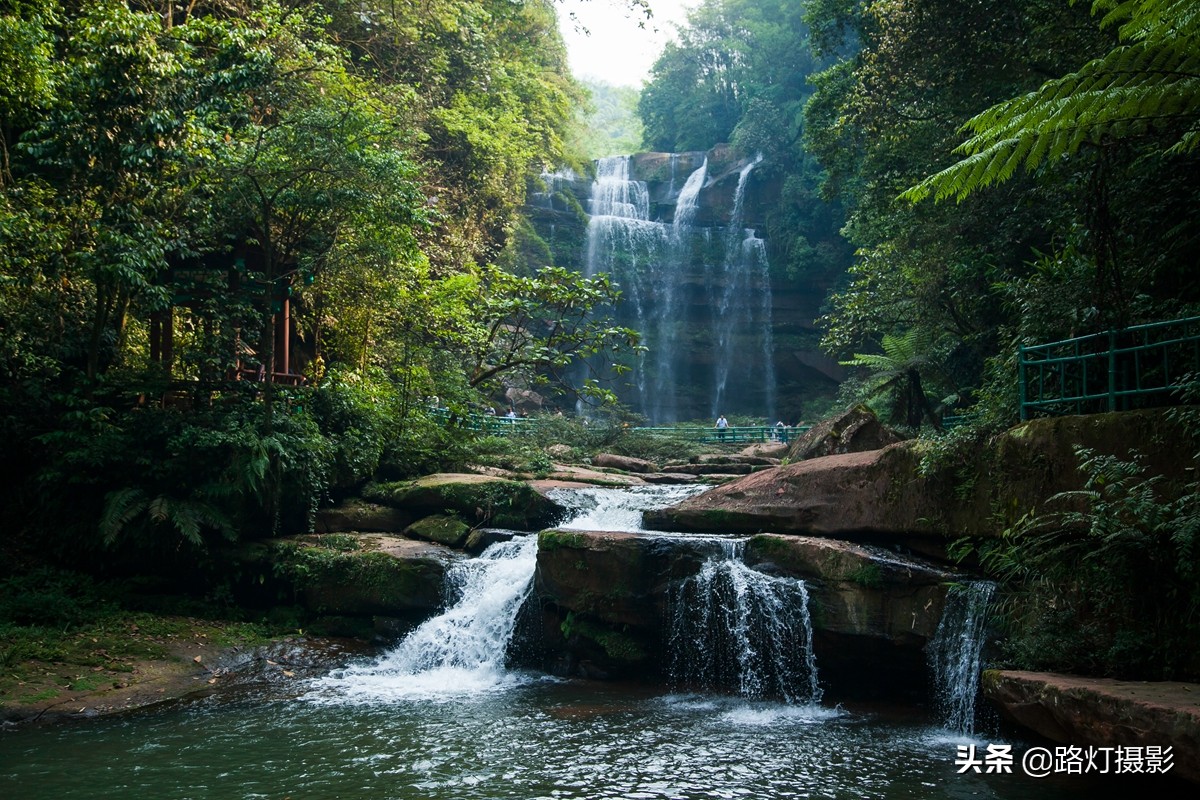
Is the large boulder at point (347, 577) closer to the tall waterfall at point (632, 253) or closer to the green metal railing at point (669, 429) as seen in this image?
the green metal railing at point (669, 429)

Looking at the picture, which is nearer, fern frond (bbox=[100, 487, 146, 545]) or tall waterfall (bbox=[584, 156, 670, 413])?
fern frond (bbox=[100, 487, 146, 545])

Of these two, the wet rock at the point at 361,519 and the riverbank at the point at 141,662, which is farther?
the wet rock at the point at 361,519

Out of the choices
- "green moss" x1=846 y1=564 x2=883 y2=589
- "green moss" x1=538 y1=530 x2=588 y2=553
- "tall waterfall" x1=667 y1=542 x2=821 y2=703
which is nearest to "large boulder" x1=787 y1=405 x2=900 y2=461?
"tall waterfall" x1=667 y1=542 x2=821 y2=703

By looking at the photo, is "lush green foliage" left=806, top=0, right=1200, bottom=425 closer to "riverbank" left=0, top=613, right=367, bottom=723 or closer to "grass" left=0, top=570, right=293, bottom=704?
"riverbank" left=0, top=613, right=367, bottom=723

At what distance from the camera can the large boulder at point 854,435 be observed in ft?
44.9

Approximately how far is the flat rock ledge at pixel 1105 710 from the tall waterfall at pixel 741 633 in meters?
2.49

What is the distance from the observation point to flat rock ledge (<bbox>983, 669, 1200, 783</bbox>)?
558cm

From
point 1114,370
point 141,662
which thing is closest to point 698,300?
point 1114,370

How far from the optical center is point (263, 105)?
16547 millimetres

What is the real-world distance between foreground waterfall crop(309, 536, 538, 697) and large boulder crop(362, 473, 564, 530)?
1.39 m

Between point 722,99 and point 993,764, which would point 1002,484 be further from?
point 722,99

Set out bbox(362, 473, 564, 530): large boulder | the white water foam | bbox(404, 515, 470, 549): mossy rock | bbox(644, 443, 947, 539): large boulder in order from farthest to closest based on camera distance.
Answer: bbox(362, 473, 564, 530): large boulder < the white water foam < bbox(404, 515, 470, 549): mossy rock < bbox(644, 443, 947, 539): large boulder

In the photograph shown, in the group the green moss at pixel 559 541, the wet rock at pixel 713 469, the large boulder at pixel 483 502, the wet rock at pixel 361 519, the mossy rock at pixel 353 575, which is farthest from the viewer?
the wet rock at pixel 713 469

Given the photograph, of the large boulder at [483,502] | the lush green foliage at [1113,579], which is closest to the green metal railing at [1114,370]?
the lush green foliage at [1113,579]
